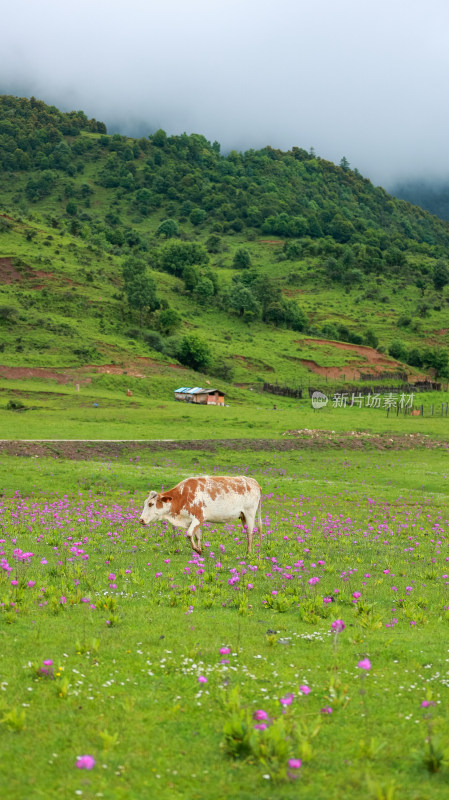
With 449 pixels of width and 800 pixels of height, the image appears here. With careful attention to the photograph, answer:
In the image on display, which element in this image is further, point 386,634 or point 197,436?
point 197,436

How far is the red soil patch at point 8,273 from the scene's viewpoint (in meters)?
107

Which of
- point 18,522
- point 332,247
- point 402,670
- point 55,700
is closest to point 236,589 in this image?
point 402,670

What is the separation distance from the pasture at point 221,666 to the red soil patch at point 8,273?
326ft

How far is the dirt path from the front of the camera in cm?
3666

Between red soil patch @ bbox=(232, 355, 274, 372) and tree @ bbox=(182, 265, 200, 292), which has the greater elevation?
tree @ bbox=(182, 265, 200, 292)

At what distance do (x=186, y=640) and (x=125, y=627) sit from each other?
112 centimetres

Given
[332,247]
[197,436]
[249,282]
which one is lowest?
[197,436]

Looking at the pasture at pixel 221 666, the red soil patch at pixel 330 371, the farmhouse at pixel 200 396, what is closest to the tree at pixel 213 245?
the red soil patch at pixel 330 371

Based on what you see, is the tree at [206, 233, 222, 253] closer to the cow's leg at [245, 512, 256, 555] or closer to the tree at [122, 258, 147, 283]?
the tree at [122, 258, 147, 283]

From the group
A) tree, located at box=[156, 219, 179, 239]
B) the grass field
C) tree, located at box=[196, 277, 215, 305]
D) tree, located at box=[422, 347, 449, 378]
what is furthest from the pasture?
tree, located at box=[156, 219, 179, 239]

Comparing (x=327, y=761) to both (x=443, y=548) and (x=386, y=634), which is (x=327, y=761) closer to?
(x=386, y=634)

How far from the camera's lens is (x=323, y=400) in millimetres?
80188

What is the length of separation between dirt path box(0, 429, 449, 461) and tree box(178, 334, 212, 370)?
163ft

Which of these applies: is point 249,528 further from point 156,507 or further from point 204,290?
point 204,290
